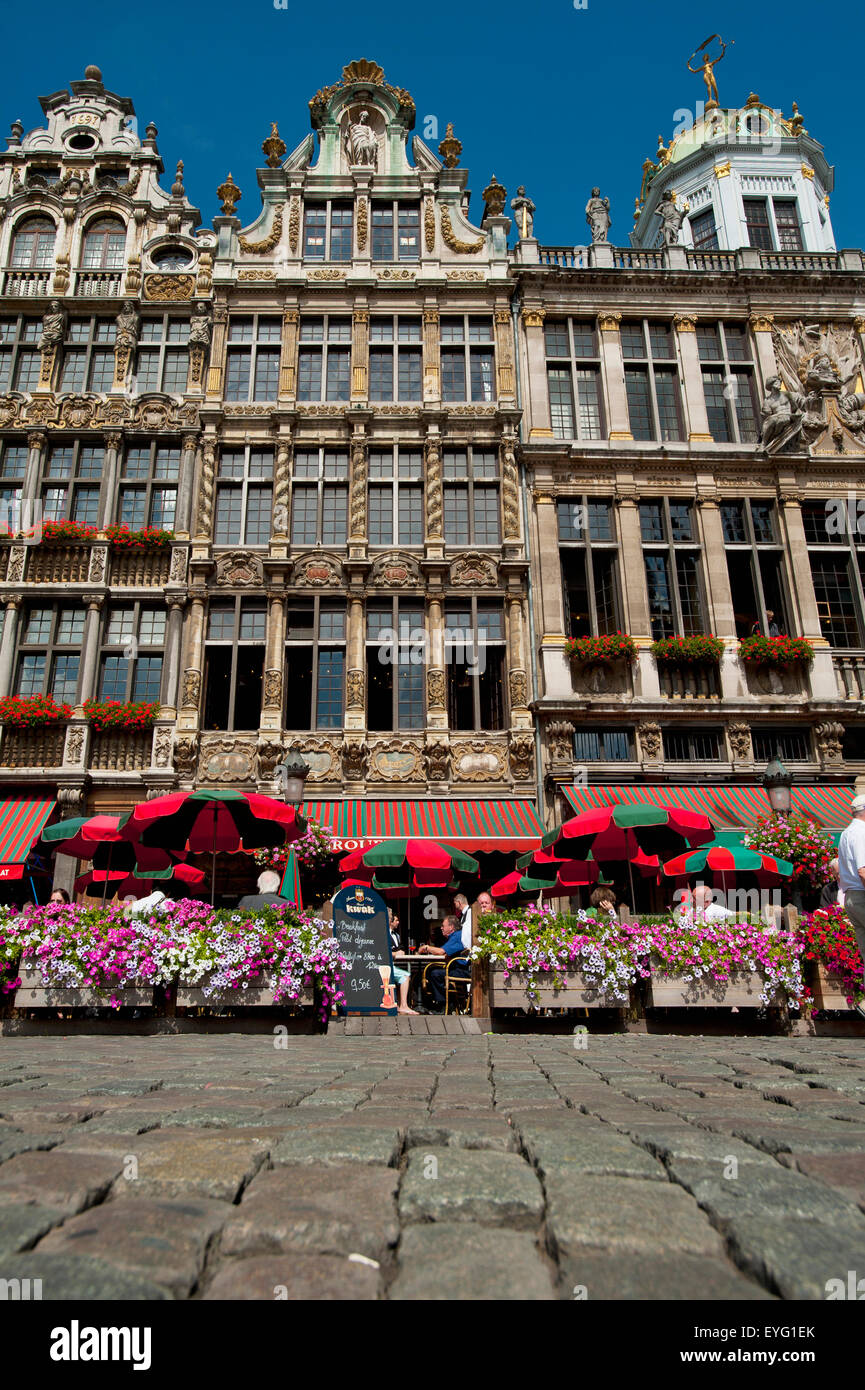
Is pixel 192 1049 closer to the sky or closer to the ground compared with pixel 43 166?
closer to the ground

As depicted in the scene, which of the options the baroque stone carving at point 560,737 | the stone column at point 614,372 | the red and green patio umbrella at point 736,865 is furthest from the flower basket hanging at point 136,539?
the red and green patio umbrella at point 736,865

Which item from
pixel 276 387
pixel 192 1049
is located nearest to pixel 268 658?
pixel 276 387

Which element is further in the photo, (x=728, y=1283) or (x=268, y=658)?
(x=268, y=658)

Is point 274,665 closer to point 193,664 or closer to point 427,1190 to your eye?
point 193,664

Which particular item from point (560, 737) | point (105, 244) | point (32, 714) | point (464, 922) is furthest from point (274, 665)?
point (105, 244)

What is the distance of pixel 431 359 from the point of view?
22047 millimetres

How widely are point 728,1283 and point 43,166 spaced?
29270 millimetres

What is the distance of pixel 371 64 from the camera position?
80.2ft

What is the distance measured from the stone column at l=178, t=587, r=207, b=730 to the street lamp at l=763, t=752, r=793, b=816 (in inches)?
458

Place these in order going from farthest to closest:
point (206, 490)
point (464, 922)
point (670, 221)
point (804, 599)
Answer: point (670, 221) → point (206, 490) → point (804, 599) → point (464, 922)

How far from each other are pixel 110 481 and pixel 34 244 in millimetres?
7449

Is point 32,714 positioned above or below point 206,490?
below
